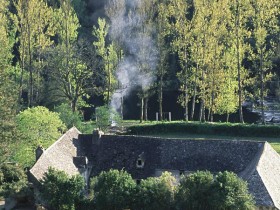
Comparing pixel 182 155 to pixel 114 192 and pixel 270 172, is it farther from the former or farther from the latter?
pixel 114 192

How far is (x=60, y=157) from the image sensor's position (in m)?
56.4

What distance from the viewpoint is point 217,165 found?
54625mm

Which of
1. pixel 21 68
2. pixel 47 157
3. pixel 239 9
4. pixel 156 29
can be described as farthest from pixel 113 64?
pixel 47 157

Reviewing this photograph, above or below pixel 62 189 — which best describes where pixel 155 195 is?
below

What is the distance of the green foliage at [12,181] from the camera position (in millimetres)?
52469

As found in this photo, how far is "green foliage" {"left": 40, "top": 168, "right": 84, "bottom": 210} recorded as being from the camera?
50.0 meters

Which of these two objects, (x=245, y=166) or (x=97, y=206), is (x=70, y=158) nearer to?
(x=97, y=206)

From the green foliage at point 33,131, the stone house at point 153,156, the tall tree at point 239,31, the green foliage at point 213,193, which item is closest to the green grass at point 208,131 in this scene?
the tall tree at point 239,31

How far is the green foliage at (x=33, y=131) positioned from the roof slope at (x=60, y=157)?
3.31m

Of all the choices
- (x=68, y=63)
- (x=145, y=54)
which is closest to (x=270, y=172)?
(x=145, y=54)

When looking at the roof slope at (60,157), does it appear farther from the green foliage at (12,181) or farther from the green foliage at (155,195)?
the green foliage at (155,195)

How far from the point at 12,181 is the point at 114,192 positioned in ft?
36.2

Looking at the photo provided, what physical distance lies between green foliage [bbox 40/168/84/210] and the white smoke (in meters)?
38.0

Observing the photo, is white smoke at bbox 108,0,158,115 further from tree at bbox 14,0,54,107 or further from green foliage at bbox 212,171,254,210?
green foliage at bbox 212,171,254,210
